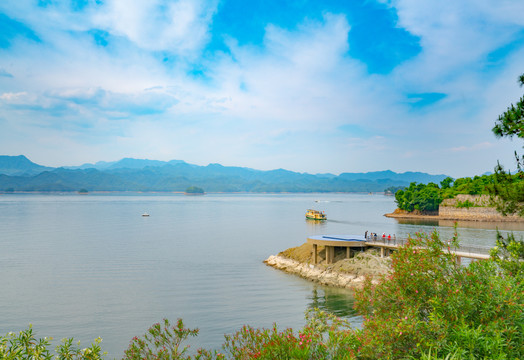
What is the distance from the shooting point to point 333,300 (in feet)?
110

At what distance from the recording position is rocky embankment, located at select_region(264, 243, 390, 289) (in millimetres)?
37188

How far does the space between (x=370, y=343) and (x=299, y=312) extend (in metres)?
21.7

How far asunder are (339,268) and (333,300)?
670 cm

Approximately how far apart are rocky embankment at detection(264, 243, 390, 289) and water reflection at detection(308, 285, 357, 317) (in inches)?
44.4

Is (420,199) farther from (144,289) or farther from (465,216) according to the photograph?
(144,289)

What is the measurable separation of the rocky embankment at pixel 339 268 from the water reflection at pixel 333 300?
44.4 inches

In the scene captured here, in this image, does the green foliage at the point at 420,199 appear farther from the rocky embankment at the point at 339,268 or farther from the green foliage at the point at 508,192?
the green foliage at the point at 508,192

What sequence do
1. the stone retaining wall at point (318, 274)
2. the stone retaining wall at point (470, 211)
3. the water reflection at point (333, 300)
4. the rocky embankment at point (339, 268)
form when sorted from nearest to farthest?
the water reflection at point (333, 300) → the stone retaining wall at point (318, 274) → the rocky embankment at point (339, 268) → the stone retaining wall at point (470, 211)

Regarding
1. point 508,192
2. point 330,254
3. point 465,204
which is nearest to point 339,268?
point 330,254

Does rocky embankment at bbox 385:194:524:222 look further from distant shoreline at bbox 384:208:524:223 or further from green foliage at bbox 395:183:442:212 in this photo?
green foliage at bbox 395:183:442:212

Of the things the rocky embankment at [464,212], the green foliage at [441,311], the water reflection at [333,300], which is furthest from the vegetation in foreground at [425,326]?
the rocky embankment at [464,212]

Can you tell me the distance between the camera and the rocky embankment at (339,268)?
37.2m

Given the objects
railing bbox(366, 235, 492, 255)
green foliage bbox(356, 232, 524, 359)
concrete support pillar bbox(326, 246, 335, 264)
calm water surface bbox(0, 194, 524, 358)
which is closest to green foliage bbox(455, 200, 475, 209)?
calm water surface bbox(0, 194, 524, 358)

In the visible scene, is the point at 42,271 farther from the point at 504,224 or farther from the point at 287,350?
the point at 504,224
